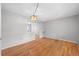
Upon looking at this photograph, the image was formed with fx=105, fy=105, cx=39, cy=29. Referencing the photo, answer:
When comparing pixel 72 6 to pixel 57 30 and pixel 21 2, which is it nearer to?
pixel 57 30

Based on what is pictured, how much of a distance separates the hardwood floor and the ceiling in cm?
50

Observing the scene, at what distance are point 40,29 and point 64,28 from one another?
44 cm

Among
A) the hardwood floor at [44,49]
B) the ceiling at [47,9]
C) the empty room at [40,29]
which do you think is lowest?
the hardwood floor at [44,49]

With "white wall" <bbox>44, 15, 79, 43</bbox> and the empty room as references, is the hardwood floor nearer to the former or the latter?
the empty room

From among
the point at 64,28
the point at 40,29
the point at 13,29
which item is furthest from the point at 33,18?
the point at 64,28

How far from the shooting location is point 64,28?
1.90 meters

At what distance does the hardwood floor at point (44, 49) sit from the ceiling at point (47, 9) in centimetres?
50

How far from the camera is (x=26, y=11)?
186 centimetres

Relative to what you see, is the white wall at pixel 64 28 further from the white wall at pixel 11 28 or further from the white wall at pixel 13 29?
the white wall at pixel 11 28

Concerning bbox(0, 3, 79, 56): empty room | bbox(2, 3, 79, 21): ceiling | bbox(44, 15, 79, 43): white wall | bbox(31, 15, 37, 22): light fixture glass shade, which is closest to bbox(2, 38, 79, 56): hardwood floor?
bbox(0, 3, 79, 56): empty room

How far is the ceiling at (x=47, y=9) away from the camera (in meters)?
1.83

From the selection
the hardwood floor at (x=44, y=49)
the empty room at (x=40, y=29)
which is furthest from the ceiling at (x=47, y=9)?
the hardwood floor at (x=44, y=49)

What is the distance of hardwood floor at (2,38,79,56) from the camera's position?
1.86 m

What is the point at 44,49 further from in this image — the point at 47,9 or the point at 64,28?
the point at 47,9
